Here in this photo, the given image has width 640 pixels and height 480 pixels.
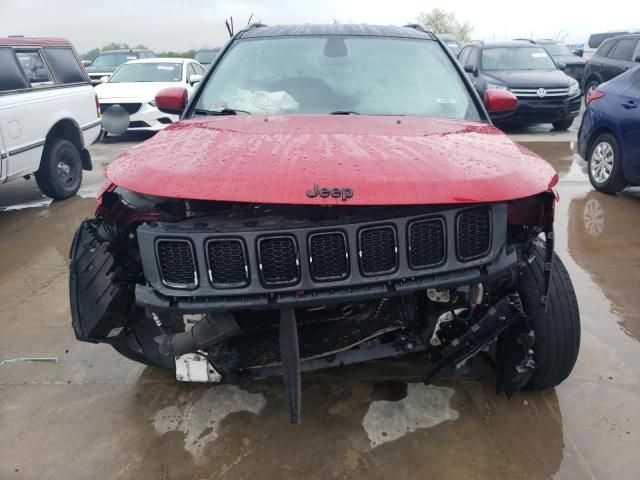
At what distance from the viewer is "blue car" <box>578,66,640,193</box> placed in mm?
5555

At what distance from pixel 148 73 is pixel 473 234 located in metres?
10.2

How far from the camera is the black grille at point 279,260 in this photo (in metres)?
1.87

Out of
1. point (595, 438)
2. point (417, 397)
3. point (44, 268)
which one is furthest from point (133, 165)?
point (44, 268)

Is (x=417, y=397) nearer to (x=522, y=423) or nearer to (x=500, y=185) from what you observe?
(x=522, y=423)

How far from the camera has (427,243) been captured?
1963 mm

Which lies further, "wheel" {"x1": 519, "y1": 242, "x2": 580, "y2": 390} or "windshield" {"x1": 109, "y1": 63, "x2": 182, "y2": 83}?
"windshield" {"x1": 109, "y1": 63, "x2": 182, "y2": 83}

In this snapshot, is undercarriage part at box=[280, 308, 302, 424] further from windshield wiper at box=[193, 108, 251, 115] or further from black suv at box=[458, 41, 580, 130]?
black suv at box=[458, 41, 580, 130]

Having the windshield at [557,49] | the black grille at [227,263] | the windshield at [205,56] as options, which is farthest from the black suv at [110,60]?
the black grille at [227,263]

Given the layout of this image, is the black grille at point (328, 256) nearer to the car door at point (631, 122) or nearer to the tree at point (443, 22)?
the car door at point (631, 122)

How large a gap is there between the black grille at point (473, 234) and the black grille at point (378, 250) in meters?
0.25

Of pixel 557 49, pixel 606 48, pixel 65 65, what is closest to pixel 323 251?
pixel 65 65

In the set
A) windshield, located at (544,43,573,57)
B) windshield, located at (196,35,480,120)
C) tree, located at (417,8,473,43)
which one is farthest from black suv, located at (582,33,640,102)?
tree, located at (417,8,473,43)

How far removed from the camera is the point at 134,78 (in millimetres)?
10609

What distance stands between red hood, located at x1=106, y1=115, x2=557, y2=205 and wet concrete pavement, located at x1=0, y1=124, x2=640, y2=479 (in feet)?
3.86
